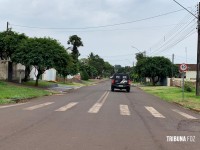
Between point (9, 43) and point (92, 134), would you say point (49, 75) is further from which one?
point (92, 134)

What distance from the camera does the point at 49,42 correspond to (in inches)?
1795

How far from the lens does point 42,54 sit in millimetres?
43875

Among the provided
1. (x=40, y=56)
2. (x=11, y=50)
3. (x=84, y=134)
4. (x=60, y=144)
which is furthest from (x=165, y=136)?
(x=11, y=50)

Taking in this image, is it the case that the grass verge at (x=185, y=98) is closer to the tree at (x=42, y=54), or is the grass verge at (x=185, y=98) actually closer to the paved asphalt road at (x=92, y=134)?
the paved asphalt road at (x=92, y=134)

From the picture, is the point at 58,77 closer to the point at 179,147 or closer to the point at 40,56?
the point at 40,56

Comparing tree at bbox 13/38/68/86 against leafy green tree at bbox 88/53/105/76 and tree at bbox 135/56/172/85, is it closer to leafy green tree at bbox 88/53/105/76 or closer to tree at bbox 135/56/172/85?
tree at bbox 135/56/172/85

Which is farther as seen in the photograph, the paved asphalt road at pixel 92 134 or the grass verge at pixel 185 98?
the grass verge at pixel 185 98

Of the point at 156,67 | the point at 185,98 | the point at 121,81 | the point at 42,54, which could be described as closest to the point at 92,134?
the point at 185,98

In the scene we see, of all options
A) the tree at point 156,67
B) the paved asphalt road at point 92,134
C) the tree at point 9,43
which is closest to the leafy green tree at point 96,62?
the tree at point 156,67

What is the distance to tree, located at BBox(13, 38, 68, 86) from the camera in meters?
43.7

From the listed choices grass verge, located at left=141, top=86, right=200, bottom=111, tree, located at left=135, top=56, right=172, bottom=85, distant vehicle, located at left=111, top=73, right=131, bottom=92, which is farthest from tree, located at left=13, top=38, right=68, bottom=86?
tree, located at left=135, top=56, right=172, bottom=85

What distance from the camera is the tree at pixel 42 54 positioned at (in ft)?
143

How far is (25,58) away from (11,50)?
3779 mm

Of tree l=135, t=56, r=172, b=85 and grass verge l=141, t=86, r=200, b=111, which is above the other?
tree l=135, t=56, r=172, b=85
